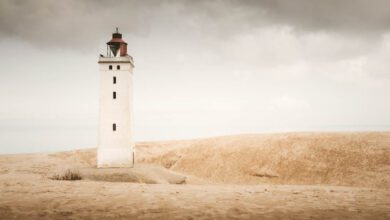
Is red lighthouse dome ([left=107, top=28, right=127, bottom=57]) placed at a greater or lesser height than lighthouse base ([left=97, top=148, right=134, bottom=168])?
greater

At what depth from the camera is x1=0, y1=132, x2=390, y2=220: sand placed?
537 inches

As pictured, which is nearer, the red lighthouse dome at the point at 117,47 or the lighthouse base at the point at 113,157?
the lighthouse base at the point at 113,157

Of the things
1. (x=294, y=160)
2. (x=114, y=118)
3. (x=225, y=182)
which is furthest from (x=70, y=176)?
(x=294, y=160)

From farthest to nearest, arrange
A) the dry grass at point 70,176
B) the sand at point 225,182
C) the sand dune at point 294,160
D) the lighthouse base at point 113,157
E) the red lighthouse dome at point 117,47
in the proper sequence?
1. the red lighthouse dome at point 117,47
2. the lighthouse base at point 113,157
3. the sand dune at point 294,160
4. the dry grass at point 70,176
5. the sand at point 225,182

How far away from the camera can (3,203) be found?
1488 centimetres

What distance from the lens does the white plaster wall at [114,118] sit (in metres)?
30.8

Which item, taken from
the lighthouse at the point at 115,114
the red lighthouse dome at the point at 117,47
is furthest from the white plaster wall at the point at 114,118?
the red lighthouse dome at the point at 117,47

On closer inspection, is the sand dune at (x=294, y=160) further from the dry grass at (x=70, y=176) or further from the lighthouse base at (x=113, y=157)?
the dry grass at (x=70, y=176)

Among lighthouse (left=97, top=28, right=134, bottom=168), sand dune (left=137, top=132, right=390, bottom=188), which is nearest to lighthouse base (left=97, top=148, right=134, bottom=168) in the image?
lighthouse (left=97, top=28, right=134, bottom=168)

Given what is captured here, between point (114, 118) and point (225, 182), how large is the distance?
11293 millimetres

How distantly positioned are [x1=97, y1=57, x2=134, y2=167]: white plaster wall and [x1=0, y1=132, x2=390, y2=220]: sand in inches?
82.6

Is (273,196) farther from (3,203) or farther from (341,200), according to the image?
(3,203)

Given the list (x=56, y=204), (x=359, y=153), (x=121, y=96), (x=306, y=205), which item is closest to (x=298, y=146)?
(x=359, y=153)

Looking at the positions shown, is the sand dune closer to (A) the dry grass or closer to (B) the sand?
(B) the sand
